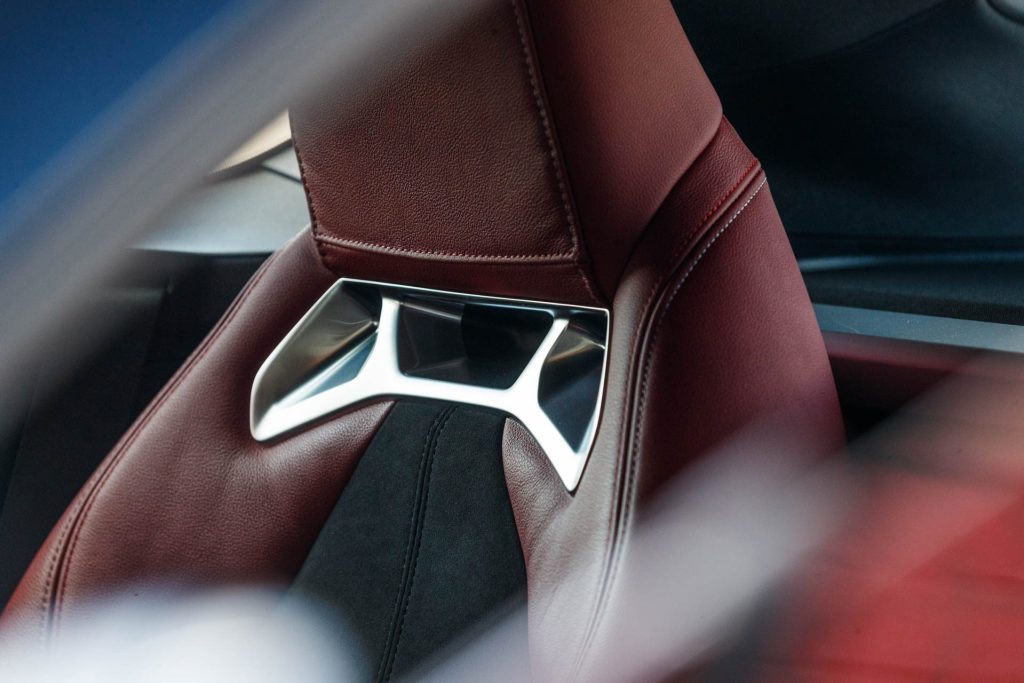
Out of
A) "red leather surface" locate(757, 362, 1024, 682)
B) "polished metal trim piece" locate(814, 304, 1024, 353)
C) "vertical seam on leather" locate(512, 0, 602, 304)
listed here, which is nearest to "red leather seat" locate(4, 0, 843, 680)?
"vertical seam on leather" locate(512, 0, 602, 304)

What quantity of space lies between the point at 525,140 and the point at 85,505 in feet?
1.67

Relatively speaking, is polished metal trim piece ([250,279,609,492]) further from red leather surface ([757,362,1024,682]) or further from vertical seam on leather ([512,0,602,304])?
red leather surface ([757,362,1024,682])

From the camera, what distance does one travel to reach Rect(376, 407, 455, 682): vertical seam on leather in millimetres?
842

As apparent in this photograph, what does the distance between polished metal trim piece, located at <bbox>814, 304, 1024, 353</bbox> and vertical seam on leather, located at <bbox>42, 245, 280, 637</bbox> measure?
1.90 ft

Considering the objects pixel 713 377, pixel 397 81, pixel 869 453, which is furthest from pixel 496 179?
pixel 869 453

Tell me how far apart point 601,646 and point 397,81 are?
39cm

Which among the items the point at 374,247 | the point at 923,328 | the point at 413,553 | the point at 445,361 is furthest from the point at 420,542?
the point at 923,328

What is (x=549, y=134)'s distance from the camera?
0.60 m

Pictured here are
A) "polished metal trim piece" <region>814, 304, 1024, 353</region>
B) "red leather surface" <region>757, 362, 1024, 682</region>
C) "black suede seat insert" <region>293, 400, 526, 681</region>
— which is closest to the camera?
"red leather surface" <region>757, 362, 1024, 682</region>

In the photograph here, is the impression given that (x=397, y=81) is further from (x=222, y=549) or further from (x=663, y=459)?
(x=222, y=549)

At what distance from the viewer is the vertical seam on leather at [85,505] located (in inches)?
31.3

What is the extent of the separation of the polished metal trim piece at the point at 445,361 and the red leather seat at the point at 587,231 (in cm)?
3

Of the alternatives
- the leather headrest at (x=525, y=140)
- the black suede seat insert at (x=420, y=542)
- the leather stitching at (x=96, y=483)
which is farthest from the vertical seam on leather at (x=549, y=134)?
the leather stitching at (x=96, y=483)

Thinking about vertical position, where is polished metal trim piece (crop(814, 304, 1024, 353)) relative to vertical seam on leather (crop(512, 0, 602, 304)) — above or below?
below
